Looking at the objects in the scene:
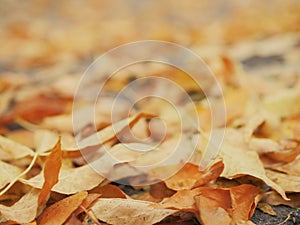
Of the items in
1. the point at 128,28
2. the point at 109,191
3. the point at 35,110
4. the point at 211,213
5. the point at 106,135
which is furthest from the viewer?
the point at 128,28

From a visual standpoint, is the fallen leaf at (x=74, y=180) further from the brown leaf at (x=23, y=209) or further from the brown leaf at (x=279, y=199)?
the brown leaf at (x=279, y=199)

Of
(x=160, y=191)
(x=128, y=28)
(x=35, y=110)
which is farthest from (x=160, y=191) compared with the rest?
(x=128, y=28)

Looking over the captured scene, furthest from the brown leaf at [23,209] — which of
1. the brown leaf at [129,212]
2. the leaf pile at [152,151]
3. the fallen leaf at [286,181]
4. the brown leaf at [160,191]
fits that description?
the fallen leaf at [286,181]

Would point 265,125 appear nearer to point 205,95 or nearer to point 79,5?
point 205,95

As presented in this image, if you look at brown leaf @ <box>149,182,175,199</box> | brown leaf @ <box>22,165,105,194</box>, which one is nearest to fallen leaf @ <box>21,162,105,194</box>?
brown leaf @ <box>22,165,105,194</box>

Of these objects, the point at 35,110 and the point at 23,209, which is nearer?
the point at 23,209

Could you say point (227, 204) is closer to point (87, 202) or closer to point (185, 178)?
point (185, 178)

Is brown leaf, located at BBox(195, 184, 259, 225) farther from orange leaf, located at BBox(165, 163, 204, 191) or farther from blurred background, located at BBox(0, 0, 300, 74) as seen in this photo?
blurred background, located at BBox(0, 0, 300, 74)
